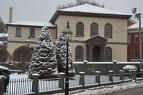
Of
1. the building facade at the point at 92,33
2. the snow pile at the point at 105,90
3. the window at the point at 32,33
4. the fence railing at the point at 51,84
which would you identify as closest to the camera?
the fence railing at the point at 51,84

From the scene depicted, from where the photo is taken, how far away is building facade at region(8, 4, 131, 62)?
199 feet

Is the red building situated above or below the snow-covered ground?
above

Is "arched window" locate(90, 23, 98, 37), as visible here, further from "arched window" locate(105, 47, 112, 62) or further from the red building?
the red building

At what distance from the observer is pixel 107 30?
63500mm

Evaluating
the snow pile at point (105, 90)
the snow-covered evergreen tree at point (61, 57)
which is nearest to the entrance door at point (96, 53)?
the snow-covered evergreen tree at point (61, 57)

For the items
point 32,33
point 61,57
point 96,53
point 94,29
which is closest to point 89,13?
point 94,29

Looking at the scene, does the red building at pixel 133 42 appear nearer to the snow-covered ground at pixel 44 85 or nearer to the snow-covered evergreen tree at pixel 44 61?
the snow-covered ground at pixel 44 85

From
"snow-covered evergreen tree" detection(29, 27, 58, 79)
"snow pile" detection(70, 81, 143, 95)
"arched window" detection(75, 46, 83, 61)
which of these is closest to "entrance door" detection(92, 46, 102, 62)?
"arched window" detection(75, 46, 83, 61)

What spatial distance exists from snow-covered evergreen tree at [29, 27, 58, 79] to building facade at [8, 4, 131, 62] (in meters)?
29.3

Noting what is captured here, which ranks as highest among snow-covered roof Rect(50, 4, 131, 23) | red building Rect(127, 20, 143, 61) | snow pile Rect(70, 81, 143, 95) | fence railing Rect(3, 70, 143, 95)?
snow-covered roof Rect(50, 4, 131, 23)

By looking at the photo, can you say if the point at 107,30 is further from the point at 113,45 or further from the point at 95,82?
the point at 95,82

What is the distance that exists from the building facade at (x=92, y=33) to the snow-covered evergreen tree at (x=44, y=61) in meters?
29.3

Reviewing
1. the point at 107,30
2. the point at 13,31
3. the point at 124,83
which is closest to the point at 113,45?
the point at 107,30

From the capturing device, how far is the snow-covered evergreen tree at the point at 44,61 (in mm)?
29391
